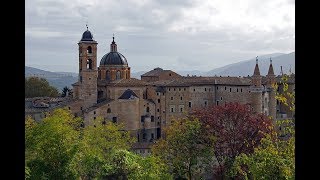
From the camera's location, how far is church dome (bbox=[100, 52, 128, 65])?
60469mm

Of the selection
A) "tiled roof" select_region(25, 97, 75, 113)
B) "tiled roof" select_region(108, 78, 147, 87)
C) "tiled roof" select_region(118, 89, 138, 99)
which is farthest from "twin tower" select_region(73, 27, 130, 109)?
"tiled roof" select_region(118, 89, 138, 99)

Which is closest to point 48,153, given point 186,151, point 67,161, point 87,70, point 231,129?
point 67,161

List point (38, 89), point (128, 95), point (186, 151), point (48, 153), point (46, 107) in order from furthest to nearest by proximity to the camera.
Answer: point (38, 89) → point (46, 107) → point (128, 95) → point (186, 151) → point (48, 153)

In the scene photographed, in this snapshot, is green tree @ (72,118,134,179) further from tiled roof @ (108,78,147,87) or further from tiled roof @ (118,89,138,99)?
tiled roof @ (108,78,147,87)

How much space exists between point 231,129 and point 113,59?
25804mm

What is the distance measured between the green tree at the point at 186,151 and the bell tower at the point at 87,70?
24.0m

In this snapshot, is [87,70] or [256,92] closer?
[256,92]

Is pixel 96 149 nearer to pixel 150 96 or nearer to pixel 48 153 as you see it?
pixel 48 153

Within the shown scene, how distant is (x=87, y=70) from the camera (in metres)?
57.4

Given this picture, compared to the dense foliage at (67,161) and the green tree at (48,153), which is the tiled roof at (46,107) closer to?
the dense foliage at (67,161)

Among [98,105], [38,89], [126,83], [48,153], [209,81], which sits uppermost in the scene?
[209,81]

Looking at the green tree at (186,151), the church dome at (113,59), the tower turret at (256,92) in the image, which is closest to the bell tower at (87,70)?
the church dome at (113,59)
